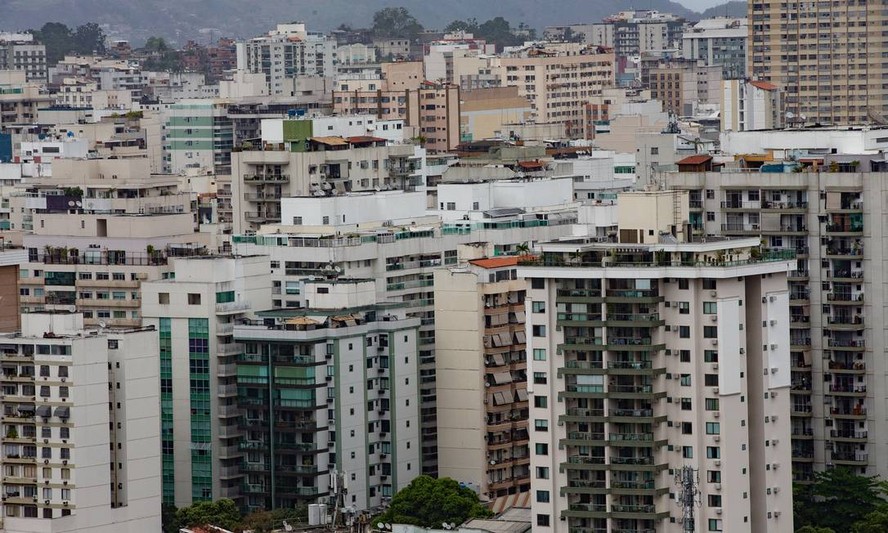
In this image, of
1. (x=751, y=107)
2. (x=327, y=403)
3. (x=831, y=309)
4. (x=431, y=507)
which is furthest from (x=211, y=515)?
(x=751, y=107)

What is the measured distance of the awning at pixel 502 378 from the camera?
411 feet

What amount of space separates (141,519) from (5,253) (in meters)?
16.1

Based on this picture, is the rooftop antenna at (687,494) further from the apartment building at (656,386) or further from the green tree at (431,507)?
the green tree at (431,507)

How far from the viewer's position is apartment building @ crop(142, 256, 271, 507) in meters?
123

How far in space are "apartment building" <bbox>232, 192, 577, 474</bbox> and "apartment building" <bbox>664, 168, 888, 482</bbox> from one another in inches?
707

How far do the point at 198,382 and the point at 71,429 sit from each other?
39.5 feet

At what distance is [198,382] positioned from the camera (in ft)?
405

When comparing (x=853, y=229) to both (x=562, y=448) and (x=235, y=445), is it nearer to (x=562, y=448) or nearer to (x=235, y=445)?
(x=562, y=448)

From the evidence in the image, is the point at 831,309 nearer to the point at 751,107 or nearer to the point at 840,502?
the point at 840,502

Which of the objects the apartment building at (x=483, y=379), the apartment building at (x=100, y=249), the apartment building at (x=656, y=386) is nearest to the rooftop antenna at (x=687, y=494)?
the apartment building at (x=656, y=386)

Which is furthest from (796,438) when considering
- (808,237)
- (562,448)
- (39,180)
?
(39,180)

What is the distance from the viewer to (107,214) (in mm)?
145250

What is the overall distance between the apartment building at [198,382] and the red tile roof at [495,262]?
1015 centimetres

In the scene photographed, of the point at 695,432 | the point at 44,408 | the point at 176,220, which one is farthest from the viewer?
the point at 176,220
